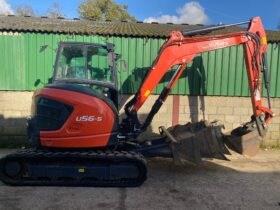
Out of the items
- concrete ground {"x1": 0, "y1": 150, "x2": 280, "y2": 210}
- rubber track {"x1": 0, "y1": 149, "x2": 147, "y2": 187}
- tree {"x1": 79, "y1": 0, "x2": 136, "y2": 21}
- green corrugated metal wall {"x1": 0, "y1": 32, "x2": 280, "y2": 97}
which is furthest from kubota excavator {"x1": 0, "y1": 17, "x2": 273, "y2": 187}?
tree {"x1": 79, "y1": 0, "x2": 136, "y2": 21}

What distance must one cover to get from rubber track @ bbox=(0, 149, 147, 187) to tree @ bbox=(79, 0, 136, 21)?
35397 millimetres

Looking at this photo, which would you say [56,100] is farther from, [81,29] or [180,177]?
[81,29]

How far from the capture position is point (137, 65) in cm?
886

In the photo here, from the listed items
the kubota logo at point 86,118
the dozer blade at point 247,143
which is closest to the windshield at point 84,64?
the kubota logo at point 86,118

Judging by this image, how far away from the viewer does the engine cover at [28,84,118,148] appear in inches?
217

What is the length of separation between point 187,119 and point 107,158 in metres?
3.94

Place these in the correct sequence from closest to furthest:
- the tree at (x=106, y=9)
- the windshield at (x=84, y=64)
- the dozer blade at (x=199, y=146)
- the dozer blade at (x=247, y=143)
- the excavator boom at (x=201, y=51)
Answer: the dozer blade at (x=199, y=146) → the windshield at (x=84, y=64) → the dozer blade at (x=247, y=143) → the excavator boom at (x=201, y=51) → the tree at (x=106, y=9)

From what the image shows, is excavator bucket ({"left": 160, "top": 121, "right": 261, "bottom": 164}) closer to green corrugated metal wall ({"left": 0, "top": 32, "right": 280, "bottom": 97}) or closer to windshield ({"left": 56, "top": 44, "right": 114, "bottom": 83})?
windshield ({"left": 56, "top": 44, "right": 114, "bottom": 83})

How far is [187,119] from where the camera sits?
353 inches

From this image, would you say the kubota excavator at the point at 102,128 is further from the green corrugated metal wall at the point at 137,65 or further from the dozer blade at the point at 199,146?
the green corrugated metal wall at the point at 137,65

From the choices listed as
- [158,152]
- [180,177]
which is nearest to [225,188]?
[180,177]

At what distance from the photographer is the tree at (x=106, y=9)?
3947cm

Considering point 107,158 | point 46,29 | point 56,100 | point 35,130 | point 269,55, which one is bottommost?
point 107,158

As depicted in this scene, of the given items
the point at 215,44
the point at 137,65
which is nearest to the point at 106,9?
the point at 137,65
